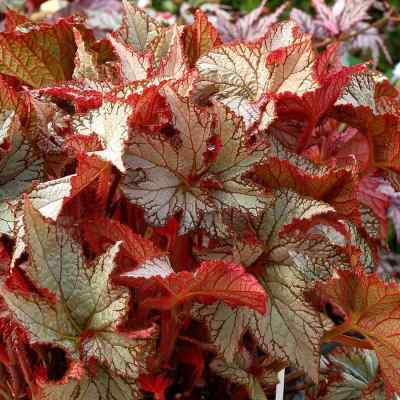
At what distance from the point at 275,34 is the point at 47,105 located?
23 centimetres

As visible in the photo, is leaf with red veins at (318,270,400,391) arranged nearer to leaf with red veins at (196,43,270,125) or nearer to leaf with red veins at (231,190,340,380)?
leaf with red veins at (231,190,340,380)

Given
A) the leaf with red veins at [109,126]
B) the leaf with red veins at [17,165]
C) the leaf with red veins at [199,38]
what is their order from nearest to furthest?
the leaf with red veins at [109,126] < the leaf with red veins at [17,165] < the leaf with red veins at [199,38]

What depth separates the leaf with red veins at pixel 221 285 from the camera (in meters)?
0.53

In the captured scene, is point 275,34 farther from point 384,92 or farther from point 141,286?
point 141,286

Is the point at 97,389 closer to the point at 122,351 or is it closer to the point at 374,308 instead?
the point at 122,351

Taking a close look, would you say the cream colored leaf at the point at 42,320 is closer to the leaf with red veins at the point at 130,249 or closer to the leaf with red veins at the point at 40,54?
the leaf with red veins at the point at 130,249

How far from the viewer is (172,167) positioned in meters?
0.59

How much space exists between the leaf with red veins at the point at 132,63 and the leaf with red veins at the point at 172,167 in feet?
0.25

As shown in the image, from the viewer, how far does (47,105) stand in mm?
636

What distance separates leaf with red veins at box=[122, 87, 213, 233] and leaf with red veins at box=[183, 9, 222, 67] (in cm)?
17

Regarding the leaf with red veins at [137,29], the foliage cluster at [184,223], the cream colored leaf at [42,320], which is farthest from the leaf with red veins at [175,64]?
the cream colored leaf at [42,320]

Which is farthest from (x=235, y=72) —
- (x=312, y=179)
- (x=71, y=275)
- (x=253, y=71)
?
(x=71, y=275)

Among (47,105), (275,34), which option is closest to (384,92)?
(275,34)

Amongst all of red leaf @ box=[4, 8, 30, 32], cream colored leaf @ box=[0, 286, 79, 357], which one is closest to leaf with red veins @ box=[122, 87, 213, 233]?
cream colored leaf @ box=[0, 286, 79, 357]
